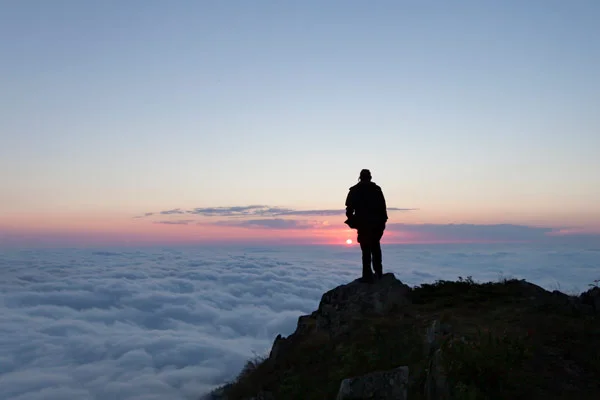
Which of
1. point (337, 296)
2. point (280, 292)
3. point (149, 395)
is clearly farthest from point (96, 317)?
point (337, 296)

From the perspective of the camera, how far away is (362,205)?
1312 centimetres

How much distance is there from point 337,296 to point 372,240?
2.03 m

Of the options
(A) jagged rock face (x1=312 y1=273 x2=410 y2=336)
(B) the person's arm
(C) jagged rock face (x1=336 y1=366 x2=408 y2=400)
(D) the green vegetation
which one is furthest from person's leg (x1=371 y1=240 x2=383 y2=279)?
(C) jagged rock face (x1=336 y1=366 x2=408 y2=400)

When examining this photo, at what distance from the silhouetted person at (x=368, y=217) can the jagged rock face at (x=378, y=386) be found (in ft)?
20.8

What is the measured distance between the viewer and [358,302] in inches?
494

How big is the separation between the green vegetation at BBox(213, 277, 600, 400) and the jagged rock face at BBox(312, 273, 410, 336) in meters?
0.37

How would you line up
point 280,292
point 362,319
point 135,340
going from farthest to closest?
point 280,292 < point 135,340 < point 362,319

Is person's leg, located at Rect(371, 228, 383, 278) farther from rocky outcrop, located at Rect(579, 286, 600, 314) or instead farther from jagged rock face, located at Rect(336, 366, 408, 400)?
jagged rock face, located at Rect(336, 366, 408, 400)

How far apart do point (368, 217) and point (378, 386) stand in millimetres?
6680

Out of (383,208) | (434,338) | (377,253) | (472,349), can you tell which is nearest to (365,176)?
(383,208)

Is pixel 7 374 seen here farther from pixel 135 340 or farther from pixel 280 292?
pixel 280 292

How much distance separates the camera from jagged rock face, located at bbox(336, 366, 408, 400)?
670 centimetres

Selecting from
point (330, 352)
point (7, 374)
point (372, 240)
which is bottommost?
point (7, 374)

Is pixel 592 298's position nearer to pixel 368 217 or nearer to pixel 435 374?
pixel 368 217
